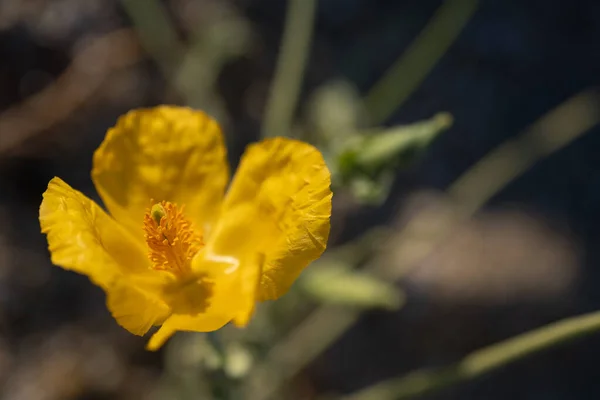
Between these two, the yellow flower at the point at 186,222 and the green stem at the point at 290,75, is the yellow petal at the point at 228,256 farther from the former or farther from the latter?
the green stem at the point at 290,75

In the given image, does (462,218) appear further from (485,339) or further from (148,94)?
(148,94)

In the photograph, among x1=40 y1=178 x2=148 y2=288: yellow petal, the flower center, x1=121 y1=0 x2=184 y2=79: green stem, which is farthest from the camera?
x1=121 y1=0 x2=184 y2=79: green stem

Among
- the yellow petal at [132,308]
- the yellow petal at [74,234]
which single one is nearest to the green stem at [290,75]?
the yellow petal at [74,234]

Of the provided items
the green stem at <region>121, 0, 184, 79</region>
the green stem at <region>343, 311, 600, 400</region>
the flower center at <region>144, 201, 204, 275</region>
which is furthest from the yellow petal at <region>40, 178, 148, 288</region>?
the green stem at <region>121, 0, 184, 79</region>

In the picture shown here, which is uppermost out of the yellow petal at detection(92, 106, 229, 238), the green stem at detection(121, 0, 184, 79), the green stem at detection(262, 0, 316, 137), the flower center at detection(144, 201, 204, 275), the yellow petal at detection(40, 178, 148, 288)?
the green stem at detection(121, 0, 184, 79)

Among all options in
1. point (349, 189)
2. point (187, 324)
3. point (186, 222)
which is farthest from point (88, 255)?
point (349, 189)

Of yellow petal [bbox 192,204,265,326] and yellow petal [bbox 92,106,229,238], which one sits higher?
yellow petal [bbox 92,106,229,238]

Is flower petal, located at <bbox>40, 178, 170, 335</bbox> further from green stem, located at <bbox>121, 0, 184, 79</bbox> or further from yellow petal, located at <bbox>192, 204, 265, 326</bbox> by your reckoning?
green stem, located at <bbox>121, 0, 184, 79</bbox>

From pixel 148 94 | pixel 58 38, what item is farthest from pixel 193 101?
pixel 58 38
